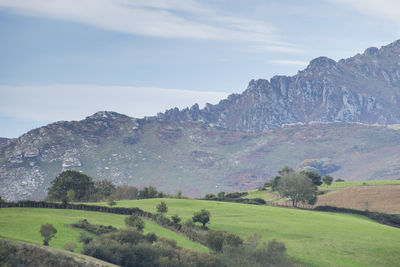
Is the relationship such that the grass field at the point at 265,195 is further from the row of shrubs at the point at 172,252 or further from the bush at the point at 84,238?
the bush at the point at 84,238

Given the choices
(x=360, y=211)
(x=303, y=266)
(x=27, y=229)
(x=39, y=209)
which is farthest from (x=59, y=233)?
(x=360, y=211)

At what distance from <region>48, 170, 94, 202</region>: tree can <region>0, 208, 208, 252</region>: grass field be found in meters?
58.6

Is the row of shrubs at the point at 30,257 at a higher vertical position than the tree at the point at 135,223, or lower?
lower

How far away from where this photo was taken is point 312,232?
106m

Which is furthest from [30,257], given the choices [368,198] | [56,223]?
[368,198]

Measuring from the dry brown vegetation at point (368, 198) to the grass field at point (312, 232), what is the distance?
14247 mm

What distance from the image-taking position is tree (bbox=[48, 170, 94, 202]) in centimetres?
16198

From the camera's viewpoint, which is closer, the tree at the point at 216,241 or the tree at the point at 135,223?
the tree at the point at 216,241

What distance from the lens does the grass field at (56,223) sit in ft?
248

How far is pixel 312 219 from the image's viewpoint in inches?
4798

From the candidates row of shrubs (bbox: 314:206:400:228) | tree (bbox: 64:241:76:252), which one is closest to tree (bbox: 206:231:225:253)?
tree (bbox: 64:241:76:252)

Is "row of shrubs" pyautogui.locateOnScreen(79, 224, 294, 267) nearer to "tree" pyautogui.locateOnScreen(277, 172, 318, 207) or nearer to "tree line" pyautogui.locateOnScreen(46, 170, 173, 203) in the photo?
"tree" pyautogui.locateOnScreen(277, 172, 318, 207)

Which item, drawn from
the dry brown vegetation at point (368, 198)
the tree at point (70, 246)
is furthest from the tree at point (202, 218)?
the dry brown vegetation at point (368, 198)

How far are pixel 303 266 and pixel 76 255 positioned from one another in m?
36.5
